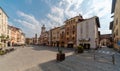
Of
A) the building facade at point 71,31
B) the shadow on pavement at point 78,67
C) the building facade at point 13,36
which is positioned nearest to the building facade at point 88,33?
the building facade at point 71,31

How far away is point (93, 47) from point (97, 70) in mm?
27800

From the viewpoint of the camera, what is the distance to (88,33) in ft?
130

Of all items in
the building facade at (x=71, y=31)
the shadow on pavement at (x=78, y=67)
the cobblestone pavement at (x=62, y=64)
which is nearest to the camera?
the shadow on pavement at (x=78, y=67)

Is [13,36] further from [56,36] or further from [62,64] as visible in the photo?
[62,64]

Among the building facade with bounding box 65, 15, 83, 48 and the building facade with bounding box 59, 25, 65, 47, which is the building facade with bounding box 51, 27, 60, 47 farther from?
the building facade with bounding box 65, 15, 83, 48

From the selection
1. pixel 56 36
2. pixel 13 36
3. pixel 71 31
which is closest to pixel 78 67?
pixel 71 31

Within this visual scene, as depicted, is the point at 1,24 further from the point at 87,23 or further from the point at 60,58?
the point at 60,58

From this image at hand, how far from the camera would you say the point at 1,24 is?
45875 millimetres

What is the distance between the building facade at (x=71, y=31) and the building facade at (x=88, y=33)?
8.17ft

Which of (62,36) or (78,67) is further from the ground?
(62,36)

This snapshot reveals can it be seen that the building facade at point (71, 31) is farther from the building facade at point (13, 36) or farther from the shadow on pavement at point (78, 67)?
the building facade at point (13, 36)

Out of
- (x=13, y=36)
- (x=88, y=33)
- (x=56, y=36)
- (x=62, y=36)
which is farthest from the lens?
(x=13, y=36)

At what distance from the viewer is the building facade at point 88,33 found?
123 ft

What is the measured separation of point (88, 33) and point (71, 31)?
1167cm
